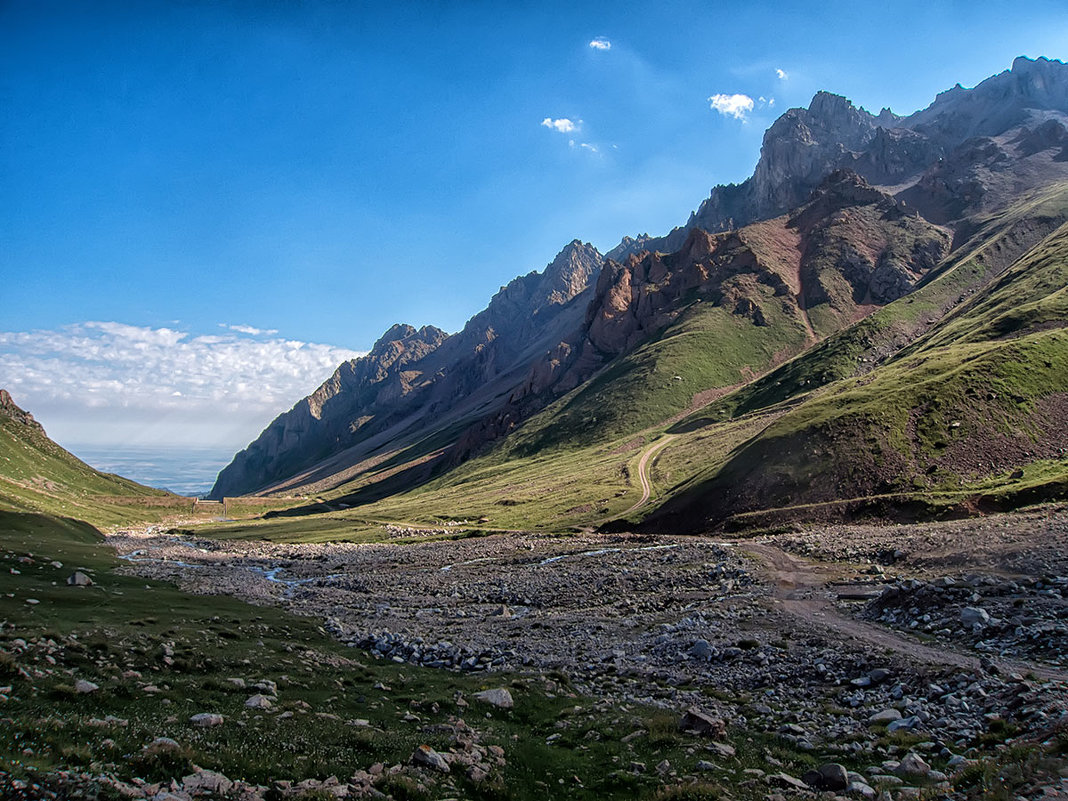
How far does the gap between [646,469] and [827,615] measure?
370 ft

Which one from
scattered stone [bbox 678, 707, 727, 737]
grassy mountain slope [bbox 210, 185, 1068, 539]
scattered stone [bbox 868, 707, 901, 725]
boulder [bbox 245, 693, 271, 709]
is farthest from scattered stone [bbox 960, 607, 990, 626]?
grassy mountain slope [bbox 210, 185, 1068, 539]

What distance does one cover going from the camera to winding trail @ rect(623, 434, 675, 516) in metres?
115

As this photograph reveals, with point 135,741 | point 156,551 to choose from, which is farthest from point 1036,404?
point 156,551

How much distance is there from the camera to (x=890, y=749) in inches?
704

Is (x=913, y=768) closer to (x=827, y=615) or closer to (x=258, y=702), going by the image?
(x=258, y=702)

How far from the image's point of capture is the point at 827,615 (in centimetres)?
3612

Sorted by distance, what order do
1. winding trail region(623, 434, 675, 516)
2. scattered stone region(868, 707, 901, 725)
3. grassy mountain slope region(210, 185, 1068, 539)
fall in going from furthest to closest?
winding trail region(623, 434, 675, 516), grassy mountain slope region(210, 185, 1068, 539), scattered stone region(868, 707, 901, 725)

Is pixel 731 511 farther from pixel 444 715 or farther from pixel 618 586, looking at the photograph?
pixel 444 715

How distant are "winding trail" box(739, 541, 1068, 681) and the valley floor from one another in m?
0.19

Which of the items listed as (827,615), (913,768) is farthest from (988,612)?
(913,768)

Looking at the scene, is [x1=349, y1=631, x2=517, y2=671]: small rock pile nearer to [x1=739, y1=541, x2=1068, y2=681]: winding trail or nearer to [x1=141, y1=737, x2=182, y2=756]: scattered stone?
[x1=739, y1=541, x2=1068, y2=681]: winding trail

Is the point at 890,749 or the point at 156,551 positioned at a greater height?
the point at 890,749

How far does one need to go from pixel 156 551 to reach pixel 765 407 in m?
158

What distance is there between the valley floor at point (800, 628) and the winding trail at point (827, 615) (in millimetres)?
191
